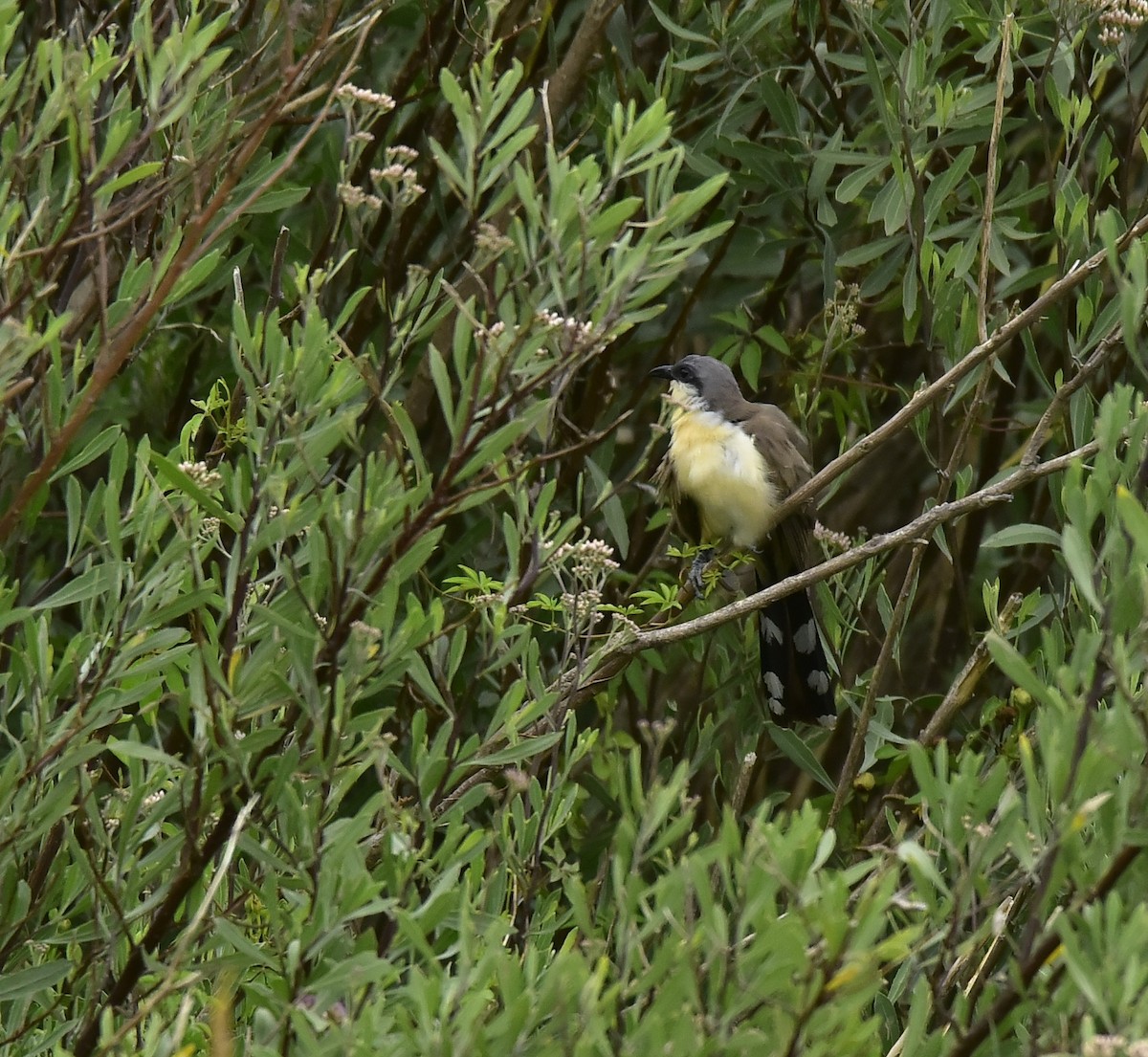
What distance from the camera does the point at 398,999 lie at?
97.7 inches

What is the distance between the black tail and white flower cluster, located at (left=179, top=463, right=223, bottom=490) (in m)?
2.53

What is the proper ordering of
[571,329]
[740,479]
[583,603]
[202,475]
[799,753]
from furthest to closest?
1. [740,479]
2. [799,753]
3. [583,603]
4. [202,475]
5. [571,329]

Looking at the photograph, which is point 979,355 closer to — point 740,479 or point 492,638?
point 492,638

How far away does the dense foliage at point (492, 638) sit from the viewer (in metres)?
2.16

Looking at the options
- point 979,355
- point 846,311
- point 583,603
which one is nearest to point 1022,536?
point 979,355

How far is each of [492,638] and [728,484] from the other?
252 cm

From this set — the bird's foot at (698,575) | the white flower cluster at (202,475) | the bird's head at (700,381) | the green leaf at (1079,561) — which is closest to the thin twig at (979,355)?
the bird's foot at (698,575)

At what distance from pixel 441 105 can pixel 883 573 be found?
2.06 meters

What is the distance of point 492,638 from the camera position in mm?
3051

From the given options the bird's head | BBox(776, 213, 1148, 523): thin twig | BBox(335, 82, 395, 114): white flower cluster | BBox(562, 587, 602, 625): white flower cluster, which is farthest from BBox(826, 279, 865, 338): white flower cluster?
BBox(335, 82, 395, 114): white flower cluster

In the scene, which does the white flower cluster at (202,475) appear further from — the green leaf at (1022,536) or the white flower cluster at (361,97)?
the green leaf at (1022,536)

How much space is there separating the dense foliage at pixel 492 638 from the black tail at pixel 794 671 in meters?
0.09

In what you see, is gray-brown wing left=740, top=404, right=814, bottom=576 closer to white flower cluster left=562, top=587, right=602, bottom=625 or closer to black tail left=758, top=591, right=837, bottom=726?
black tail left=758, top=591, right=837, bottom=726

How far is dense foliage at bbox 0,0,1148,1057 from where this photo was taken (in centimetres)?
216
